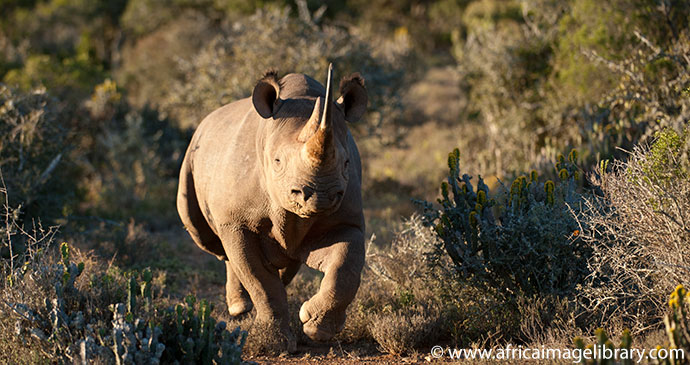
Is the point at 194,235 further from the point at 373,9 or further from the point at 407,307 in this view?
the point at 373,9

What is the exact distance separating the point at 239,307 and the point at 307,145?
262 cm

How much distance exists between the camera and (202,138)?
22.3ft

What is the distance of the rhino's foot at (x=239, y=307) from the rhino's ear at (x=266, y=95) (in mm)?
2044

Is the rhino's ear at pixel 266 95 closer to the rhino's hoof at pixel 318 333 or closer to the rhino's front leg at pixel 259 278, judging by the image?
the rhino's front leg at pixel 259 278

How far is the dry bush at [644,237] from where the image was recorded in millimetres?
5191

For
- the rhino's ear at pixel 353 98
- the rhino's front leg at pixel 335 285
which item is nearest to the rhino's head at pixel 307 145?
the rhino's ear at pixel 353 98

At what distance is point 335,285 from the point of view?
17.4ft

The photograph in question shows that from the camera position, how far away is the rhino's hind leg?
677 centimetres

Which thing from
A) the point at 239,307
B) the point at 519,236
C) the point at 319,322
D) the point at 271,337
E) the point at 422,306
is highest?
the point at 519,236

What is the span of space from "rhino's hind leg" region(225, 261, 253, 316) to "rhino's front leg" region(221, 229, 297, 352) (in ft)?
2.38

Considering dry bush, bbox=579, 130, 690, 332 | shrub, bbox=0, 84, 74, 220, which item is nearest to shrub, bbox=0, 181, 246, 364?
dry bush, bbox=579, 130, 690, 332

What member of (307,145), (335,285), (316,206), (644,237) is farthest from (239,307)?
(644,237)

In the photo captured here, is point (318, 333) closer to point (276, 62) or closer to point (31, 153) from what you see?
point (31, 153)

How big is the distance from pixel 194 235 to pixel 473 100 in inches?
395
